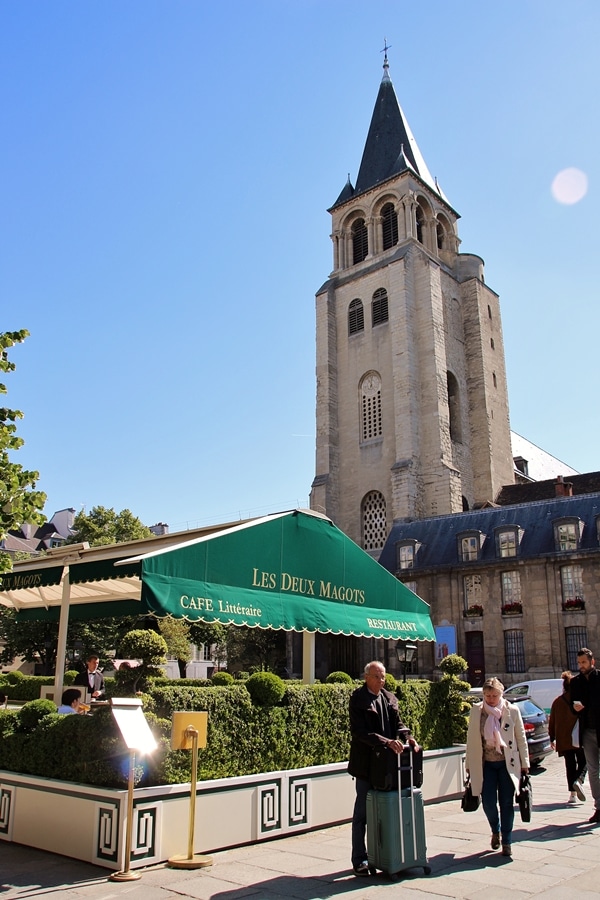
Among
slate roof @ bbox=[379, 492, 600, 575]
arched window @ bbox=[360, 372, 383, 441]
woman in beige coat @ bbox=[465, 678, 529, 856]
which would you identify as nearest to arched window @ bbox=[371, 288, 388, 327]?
arched window @ bbox=[360, 372, 383, 441]

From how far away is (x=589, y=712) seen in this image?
8523 mm

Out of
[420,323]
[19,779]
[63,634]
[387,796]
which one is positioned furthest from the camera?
[420,323]

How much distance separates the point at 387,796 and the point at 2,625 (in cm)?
3665

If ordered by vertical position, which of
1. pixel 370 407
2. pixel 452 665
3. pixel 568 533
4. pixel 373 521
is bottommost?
pixel 452 665

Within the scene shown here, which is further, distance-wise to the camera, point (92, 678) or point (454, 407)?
point (454, 407)

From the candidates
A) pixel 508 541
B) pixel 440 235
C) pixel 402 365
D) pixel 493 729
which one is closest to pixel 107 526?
pixel 402 365

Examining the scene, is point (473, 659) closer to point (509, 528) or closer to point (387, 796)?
point (509, 528)

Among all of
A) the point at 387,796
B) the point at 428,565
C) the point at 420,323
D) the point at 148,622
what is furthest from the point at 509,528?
the point at 387,796

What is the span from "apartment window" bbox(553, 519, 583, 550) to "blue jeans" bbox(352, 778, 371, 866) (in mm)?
26163

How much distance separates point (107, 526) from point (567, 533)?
27.8 m

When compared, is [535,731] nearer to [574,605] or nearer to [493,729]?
[493,729]

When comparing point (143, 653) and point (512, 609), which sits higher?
point (512, 609)

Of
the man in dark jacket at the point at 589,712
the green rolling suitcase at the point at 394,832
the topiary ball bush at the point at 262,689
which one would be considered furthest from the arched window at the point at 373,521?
the green rolling suitcase at the point at 394,832

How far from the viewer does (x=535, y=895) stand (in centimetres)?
543
